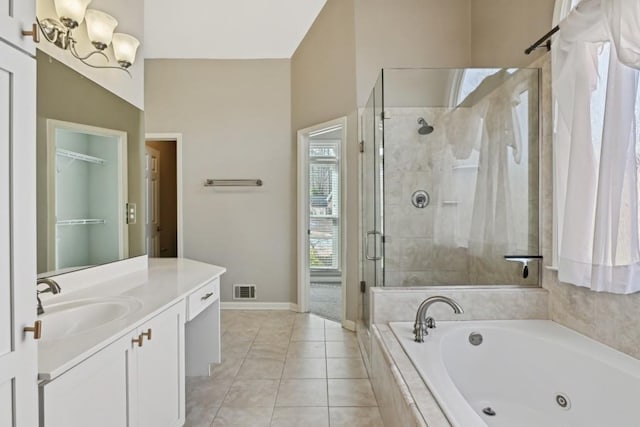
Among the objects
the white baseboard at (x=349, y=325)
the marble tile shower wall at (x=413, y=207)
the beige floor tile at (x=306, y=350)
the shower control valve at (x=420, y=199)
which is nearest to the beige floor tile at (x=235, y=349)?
the beige floor tile at (x=306, y=350)

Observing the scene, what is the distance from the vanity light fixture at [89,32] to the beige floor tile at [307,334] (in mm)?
2471

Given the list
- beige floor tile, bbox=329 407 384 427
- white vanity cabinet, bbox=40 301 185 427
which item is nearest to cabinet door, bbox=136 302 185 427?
white vanity cabinet, bbox=40 301 185 427

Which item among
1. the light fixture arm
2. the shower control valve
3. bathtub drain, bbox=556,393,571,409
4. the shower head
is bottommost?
bathtub drain, bbox=556,393,571,409

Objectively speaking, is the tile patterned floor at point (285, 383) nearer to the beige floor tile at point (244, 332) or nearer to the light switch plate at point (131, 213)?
the beige floor tile at point (244, 332)

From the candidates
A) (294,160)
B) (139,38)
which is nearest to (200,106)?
(294,160)

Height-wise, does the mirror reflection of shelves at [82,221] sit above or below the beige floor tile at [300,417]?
above

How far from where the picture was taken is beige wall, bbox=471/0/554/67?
87.1 inches

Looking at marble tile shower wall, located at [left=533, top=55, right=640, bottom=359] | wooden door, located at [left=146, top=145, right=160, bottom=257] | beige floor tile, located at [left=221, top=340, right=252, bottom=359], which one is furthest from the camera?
wooden door, located at [left=146, top=145, right=160, bottom=257]

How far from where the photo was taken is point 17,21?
2.75ft

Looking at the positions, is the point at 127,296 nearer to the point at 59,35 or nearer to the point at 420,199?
the point at 59,35

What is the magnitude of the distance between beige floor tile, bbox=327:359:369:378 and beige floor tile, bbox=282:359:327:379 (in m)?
0.05

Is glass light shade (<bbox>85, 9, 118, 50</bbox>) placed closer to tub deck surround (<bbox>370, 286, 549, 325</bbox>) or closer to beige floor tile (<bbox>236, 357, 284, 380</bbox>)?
tub deck surround (<bbox>370, 286, 549, 325</bbox>)

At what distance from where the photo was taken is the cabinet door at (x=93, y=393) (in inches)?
37.8

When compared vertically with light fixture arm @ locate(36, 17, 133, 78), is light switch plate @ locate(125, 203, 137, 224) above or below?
below
